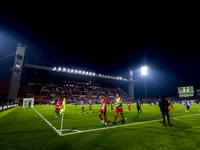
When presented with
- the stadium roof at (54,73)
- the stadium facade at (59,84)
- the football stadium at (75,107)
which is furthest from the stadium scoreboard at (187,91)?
the stadium roof at (54,73)

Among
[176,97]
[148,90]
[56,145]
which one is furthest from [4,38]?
[176,97]

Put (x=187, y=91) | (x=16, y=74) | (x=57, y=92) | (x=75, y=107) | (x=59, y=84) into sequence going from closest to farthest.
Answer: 1. (x=75, y=107)
2. (x=16, y=74)
3. (x=187, y=91)
4. (x=57, y=92)
5. (x=59, y=84)

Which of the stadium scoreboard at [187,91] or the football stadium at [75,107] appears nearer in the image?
the football stadium at [75,107]

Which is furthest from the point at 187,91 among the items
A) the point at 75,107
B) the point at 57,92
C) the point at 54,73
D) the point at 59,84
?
the point at 54,73

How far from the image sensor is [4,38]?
37.1 metres

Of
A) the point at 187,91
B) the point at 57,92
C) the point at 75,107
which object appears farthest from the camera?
the point at 57,92

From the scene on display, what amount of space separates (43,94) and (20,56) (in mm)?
19410

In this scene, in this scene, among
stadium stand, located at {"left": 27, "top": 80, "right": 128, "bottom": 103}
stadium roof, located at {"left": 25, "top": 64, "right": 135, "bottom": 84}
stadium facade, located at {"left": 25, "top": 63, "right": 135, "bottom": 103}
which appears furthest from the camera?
stadium roof, located at {"left": 25, "top": 64, "right": 135, "bottom": 84}

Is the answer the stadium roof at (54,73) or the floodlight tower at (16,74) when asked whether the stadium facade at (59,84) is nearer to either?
the stadium roof at (54,73)

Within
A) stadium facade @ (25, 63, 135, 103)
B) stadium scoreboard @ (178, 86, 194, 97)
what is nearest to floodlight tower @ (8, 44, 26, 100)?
stadium facade @ (25, 63, 135, 103)

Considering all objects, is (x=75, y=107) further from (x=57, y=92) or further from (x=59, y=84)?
(x=59, y=84)

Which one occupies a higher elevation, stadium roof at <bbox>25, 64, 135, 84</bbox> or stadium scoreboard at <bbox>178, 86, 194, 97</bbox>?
stadium roof at <bbox>25, 64, 135, 84</bbox>

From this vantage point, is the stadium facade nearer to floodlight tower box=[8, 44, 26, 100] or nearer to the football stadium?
the football stadium

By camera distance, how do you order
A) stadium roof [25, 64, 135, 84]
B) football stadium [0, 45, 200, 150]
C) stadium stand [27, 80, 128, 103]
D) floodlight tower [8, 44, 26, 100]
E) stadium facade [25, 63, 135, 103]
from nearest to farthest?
football stadium [0, 45, 200, 150] < floodlight tower [8, 44, 26, 100] < stadium stand [27, 80, 128, 103] < stadium facade [25, 63, 135, 103] < stadium roof [25, 64, 135, 84]
